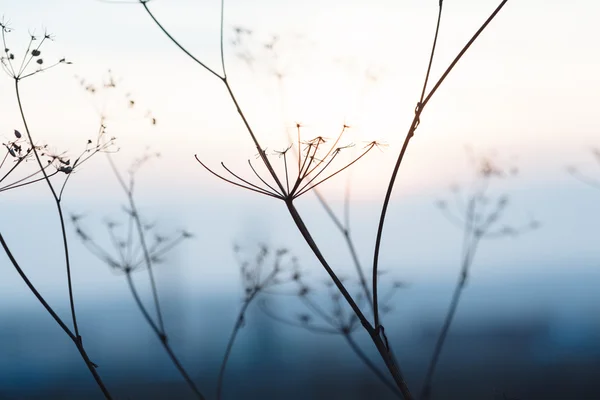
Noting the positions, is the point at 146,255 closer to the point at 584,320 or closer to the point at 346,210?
the point at 346,210

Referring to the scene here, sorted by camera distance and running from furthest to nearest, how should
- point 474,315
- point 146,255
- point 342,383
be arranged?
point 474,315
point 342,383
point 146,255

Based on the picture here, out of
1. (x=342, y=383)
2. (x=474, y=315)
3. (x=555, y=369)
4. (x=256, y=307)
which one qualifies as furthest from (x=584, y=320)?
(x=256, y=307)

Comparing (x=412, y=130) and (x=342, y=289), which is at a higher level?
(x=412, y=130)

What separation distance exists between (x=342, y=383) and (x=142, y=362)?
26.5 metres

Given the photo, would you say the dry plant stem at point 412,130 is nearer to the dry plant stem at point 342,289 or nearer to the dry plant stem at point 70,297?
the dry plant stem at point 342,289

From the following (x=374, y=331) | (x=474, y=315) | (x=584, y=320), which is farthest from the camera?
(x=474, y=315)

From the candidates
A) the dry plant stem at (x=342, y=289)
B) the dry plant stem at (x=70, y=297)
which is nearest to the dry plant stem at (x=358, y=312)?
the dry plant stem at (x=342, y=289)

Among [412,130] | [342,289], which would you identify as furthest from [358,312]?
[412,130]

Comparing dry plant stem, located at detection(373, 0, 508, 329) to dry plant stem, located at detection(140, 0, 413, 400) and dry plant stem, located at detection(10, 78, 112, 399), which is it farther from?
dry plant stem, located at detection(10, 78, 112, 399)

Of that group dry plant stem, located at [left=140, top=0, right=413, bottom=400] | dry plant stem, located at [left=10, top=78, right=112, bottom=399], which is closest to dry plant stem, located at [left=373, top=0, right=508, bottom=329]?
dry plant stem, located at [left=140, top=0, right=413, bottom=400]

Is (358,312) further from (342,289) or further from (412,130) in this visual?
(412,130)

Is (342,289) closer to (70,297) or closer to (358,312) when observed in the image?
(358,312)

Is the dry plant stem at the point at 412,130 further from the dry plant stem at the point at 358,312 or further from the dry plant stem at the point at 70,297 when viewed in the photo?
the dry plant stem at the point at 70,297

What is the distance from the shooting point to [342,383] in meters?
43.3
